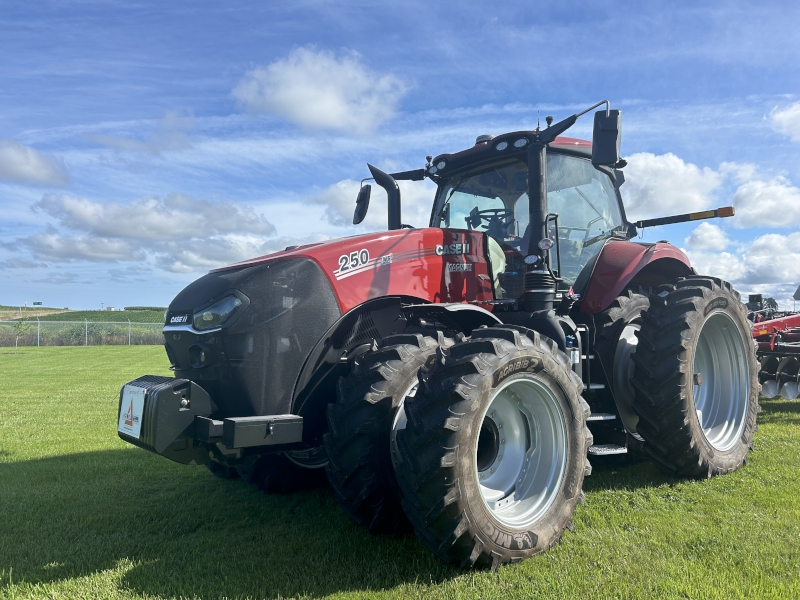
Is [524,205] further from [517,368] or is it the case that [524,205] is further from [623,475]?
[623,475]

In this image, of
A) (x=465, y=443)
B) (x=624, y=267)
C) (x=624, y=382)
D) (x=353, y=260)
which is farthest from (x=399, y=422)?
(x=624, y=267)

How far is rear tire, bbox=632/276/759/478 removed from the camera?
14.8 ft

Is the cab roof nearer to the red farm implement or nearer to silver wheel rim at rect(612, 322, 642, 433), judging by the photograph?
silver wheel rim at rect(612, 322, 642, 433)

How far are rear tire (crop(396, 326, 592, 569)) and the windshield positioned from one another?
5.47 feet

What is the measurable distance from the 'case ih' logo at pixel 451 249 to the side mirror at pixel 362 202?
126 cm

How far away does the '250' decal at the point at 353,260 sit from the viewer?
381 centimetres

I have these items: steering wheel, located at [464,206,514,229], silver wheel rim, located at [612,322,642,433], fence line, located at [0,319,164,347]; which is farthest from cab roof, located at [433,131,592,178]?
fence line, located at [0,319,164,347]

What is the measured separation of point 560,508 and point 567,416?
0.51 m

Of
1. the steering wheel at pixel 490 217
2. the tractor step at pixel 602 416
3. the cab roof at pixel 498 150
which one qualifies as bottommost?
the tractor step at pixel 602 416

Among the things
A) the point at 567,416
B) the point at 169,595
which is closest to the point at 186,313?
the point at 169,595

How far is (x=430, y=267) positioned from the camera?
14.1 feet

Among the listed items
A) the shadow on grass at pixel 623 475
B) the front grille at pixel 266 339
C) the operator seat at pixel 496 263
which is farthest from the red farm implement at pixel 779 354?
the front grille at pixel 266 339

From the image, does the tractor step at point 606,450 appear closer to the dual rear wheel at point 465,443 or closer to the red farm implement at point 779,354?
the dual rear wheel at point 465,443

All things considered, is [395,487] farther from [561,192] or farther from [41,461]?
[41,461]
